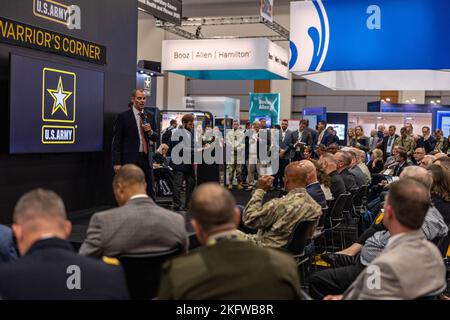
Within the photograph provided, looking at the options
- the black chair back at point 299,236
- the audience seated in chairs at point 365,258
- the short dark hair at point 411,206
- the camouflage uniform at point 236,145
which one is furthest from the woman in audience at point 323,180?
the camouflage uniform at point 236,145

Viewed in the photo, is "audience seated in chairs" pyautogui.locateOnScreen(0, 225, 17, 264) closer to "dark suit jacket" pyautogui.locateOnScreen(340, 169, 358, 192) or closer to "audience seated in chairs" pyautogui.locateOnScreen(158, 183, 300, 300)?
"audience seated in chairs" pyautogui.locateOnScreen(158, 183, 300, 300)

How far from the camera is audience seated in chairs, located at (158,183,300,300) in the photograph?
1.75 meters

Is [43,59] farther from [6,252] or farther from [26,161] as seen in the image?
[6,252]

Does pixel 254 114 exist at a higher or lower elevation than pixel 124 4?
lower

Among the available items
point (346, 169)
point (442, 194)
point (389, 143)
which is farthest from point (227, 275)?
point (389, 143)

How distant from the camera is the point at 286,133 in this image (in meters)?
12.7

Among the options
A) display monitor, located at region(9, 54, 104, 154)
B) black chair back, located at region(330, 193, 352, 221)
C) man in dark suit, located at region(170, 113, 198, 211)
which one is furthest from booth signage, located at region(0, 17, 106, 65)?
black chair back, located at region(330, 193, 352, 221)

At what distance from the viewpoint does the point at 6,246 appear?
8.94 ft

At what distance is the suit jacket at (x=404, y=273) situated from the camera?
217 centimetres

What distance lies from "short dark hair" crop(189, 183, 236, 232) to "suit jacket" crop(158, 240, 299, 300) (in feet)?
0.34

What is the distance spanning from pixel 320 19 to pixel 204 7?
51.8 feet

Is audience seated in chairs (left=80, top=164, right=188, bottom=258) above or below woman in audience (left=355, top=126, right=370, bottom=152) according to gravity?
below

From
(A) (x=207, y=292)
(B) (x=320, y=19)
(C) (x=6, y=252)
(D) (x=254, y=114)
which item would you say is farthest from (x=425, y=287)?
(D) (x=254, y=114)

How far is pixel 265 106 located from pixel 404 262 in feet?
55.8
